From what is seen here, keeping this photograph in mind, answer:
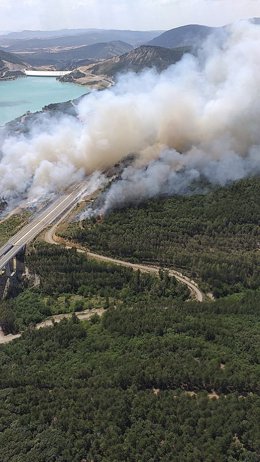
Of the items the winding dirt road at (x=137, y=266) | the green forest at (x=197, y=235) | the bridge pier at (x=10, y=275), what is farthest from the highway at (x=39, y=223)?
the green forest at (x=197, y=235)

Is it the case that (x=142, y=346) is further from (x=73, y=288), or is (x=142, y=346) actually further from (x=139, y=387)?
(x=73, y=288)

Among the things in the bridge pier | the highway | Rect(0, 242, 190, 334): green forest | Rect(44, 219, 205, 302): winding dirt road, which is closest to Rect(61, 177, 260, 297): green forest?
Rect(44, 219, 205, 302): winding dirt road

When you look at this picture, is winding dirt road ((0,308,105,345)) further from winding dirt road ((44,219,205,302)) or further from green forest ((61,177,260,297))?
green forest ((61,177,260,297))

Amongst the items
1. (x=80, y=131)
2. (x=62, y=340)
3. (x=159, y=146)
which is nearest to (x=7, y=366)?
(x=62, y=340)

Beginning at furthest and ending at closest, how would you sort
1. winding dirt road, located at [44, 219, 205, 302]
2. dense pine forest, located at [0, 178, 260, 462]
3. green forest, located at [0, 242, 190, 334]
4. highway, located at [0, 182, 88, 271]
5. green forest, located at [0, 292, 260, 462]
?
highway, located at [0, 182, 88, 271] → winding dirt road, located at [44, 219, 205, 302] → green forest, located at [0, 242, 190, 334] → dense pine forest, located at [0, 178, 260, 462] → green forest, located at [0, 292, 260, 462]

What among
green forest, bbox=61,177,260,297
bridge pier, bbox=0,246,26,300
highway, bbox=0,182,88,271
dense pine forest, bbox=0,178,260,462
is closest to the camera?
dense pine forest, bbox=0,178,260,462

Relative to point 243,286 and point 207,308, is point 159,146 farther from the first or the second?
point 207,308
